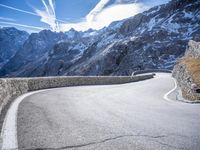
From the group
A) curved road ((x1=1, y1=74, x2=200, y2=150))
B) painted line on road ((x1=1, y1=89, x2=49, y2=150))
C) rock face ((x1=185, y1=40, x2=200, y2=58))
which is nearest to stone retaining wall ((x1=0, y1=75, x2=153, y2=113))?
painted line on road ((x1=1, y1=89, x2=49, y2=150))

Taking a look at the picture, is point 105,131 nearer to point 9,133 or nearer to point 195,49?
point 9,133

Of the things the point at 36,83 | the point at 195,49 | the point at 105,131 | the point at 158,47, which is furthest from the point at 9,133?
the point at 158,47

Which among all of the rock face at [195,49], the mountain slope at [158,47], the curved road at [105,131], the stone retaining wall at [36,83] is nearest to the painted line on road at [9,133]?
the curved road at [105,131]

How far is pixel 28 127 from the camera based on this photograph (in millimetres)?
6734

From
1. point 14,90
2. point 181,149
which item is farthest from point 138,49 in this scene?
point 181,149

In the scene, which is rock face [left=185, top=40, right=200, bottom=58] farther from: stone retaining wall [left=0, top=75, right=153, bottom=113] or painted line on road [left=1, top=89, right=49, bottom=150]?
painted line on road [left=1, top=89, right=49, bottom=150]

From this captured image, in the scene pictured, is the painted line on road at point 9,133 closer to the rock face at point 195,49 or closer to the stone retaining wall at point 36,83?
the stone retaining wall at point 36,83

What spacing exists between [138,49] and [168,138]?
141610mm

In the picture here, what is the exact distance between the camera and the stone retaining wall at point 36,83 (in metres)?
12.0

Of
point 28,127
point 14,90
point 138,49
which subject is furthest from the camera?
point 138,49

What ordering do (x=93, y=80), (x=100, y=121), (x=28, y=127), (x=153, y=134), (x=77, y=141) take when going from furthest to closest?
1. (x=93, y=80)
2. (x=100, y=121)
3. (x=28, y=127)
4. (x=153, y=134)
5. (x=77, y=141)

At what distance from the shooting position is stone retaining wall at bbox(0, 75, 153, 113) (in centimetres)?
1201

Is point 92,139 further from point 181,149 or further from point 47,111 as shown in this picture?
point 47,111

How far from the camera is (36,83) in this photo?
68.0 feet
